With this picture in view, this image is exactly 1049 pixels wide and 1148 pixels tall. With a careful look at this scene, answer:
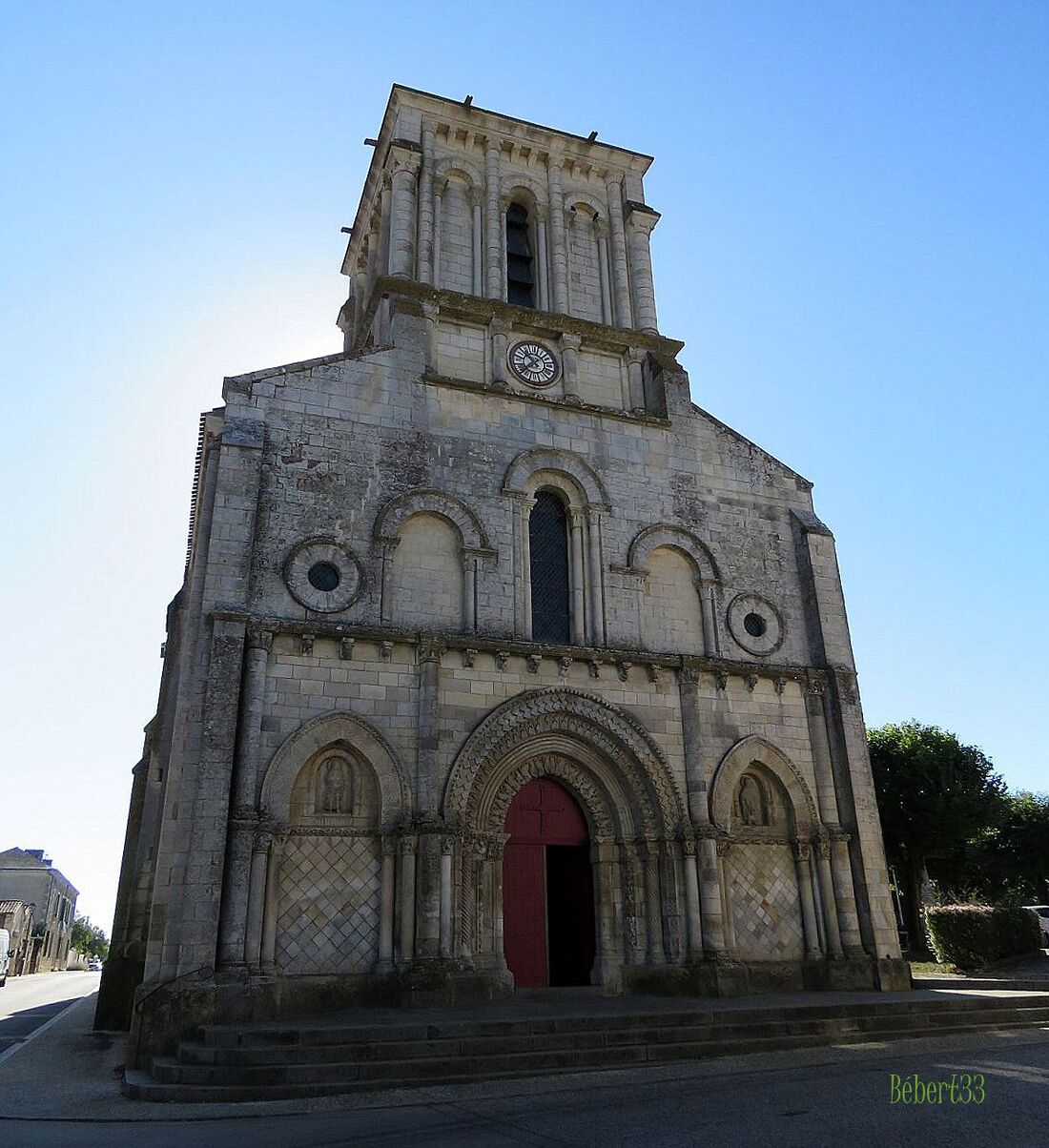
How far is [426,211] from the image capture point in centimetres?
1894

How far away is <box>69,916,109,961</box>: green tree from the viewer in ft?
328

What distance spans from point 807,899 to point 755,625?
5058mm

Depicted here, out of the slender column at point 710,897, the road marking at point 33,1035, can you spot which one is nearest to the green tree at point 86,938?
the road marking at point 33,1035

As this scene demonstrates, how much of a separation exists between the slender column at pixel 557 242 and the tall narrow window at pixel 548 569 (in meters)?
4.68

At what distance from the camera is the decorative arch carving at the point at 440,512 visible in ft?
50.2

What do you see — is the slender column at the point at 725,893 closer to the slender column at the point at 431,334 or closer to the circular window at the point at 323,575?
the circular window at the point at 323,575

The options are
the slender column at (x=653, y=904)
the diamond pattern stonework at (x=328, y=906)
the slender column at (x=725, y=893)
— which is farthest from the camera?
the slender column at (x=725, y=893)

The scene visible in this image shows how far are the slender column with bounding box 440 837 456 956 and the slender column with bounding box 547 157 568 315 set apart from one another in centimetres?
1118

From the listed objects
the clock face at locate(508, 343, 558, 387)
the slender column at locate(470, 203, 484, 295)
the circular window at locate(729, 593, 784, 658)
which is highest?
the slender column at locate(470, 203, 484, 295)

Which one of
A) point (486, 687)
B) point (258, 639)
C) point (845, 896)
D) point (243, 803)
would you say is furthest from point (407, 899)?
point (845, 896)

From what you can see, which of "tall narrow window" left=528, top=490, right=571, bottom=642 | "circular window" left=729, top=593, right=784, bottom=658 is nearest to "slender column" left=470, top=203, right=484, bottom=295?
Result: "tall narrow window" left=528, top=490, right=571, bottom=642

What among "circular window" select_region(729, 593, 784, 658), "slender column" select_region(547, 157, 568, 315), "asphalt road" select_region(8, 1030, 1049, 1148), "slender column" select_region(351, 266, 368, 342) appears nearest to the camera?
"asphalt road" select_region(8, 1030, 1049, 1148)

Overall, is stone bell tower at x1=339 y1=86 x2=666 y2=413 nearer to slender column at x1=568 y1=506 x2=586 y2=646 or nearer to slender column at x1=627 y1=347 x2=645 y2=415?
slender column at x1=627 y1=347 x2=645 y2=415

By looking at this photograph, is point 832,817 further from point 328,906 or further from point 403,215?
point 403,215
